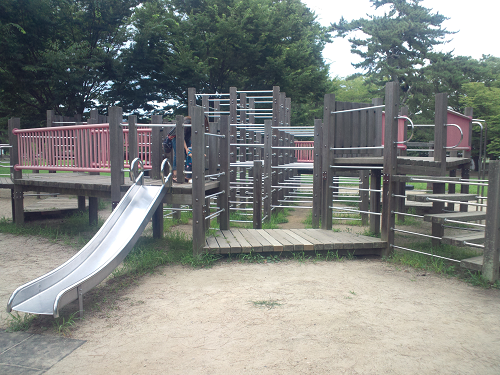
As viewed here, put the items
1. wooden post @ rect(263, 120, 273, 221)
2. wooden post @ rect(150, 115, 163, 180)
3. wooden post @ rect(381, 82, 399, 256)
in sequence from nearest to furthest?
wooden post @ rect(381, 82, 399, 256)
wooden post @ rect(150, 115, 163, 180)
wooden post @ rect(263, 120, 273, 221)

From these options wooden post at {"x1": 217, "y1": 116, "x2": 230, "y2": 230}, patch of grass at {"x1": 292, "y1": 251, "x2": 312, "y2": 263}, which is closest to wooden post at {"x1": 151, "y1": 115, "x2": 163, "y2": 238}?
wooden post at {"x1": 217, "y1": 116, "x2": 230, "y2": 230}

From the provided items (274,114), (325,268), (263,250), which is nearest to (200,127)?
(263,250)

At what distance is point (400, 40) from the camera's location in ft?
101

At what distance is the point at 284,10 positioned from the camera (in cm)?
2525

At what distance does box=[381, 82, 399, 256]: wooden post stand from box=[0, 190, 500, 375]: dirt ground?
2.17 feet

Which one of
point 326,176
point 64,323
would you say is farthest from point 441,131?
point 64,323

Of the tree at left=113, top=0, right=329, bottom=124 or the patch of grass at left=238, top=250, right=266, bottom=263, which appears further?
the tree at left=113, top=0, right=329, bottom=124

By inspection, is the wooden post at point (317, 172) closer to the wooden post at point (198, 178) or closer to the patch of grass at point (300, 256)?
the patch of grass at point (300, 256)

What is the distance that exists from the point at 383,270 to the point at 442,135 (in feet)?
6.89

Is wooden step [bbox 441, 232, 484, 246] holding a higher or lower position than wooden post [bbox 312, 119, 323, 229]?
lower

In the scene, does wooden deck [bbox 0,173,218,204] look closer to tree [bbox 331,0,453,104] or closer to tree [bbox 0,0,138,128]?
tree [bbox 0,0,138,128]

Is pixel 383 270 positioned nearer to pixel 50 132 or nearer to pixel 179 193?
pixel 179 193

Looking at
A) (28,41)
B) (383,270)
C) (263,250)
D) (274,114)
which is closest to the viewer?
(383,270)

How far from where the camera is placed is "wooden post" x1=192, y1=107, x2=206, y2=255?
19.2 ft
